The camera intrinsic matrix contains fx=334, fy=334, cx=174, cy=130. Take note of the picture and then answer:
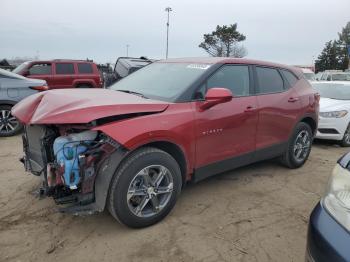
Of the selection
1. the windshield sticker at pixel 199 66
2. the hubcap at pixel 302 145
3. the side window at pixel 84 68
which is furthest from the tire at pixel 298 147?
the side window at pixel 84 68

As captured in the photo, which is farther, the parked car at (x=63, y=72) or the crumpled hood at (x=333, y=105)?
the parked car at (x=63, y=72)

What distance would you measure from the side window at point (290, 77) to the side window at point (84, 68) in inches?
379

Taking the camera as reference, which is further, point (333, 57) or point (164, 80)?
point (333, 57)

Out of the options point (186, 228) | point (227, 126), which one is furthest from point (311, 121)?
point (186, 228)

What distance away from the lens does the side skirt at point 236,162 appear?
3.74m

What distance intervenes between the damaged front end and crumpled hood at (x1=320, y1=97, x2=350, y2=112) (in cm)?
573

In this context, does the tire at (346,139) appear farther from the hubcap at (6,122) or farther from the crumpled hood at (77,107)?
the hubcap at (6,122)

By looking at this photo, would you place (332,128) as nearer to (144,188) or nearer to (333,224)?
(144,188)

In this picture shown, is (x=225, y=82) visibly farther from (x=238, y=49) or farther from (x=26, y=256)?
(x=238, y=49)

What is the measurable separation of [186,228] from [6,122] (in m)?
5.43

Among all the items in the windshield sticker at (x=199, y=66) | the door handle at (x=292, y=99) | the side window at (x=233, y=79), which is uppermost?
the windshield sticker at (x=199, y=66)

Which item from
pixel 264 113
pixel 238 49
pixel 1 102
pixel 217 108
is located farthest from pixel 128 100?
pixel 238 49

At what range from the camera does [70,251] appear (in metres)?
2.90

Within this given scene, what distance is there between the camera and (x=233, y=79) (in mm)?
4105
